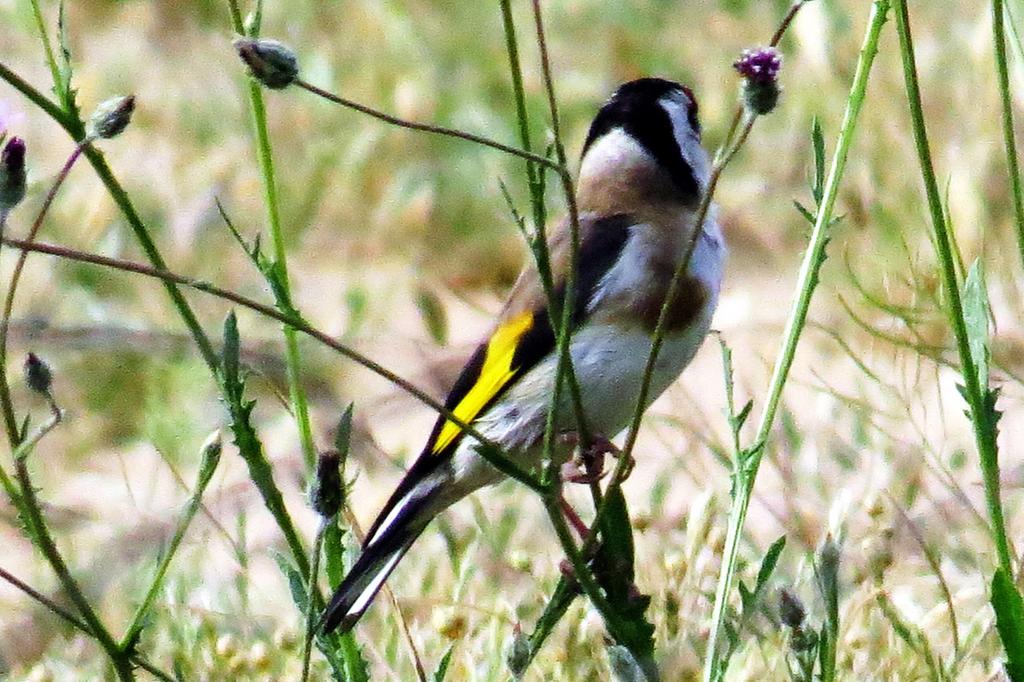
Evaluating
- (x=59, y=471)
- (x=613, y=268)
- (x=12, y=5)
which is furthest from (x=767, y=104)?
(x=12, y=5)

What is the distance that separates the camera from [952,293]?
44.8 inches

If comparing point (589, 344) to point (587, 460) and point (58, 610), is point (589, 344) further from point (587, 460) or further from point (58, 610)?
point (58, 610)

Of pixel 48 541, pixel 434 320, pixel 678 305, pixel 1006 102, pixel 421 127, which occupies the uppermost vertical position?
pixel 434 320

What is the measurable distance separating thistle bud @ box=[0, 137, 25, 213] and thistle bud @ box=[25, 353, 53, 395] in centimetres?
12

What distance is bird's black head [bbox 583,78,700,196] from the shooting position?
79.3 inches

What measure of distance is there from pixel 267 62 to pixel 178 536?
1.06ft

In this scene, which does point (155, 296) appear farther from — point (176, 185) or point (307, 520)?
point (307, 520)

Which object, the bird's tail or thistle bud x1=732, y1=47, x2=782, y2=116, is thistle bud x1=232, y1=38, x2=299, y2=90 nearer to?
thistle bud x1=732, y1=47, x2=782, y2=116

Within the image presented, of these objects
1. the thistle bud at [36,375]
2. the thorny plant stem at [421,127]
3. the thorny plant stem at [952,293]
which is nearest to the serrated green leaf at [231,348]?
the thistle bud at [36,375]

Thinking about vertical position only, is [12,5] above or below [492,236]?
above

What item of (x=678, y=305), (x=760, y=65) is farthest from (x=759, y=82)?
(x=678, y=305)

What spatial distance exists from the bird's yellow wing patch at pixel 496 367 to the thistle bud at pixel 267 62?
2.73ft

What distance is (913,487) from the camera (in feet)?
6.48

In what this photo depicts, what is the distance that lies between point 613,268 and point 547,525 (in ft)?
1.84
